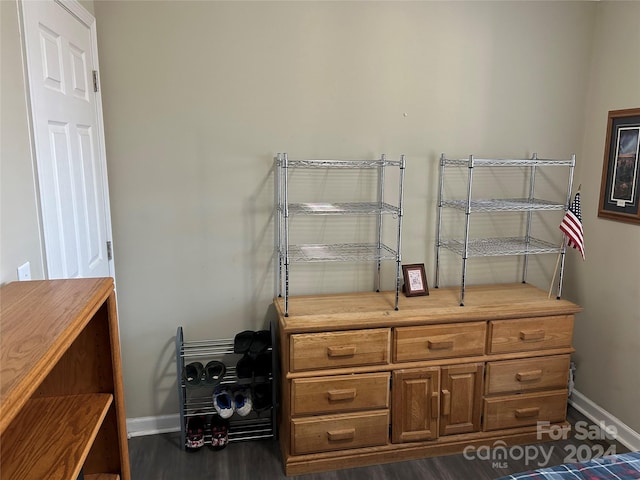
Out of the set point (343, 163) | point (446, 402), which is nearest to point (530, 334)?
point (446, 402)

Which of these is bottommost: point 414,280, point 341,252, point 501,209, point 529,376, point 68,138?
point 529,376

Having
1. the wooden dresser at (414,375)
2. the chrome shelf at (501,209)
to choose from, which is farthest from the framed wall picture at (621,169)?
the wooden dresser at (414,375)

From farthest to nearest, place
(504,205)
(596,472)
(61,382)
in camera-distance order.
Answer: (504,205) < (596,472) < (61,382)

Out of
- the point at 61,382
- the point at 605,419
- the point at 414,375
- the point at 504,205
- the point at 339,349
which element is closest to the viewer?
the point at 61,382

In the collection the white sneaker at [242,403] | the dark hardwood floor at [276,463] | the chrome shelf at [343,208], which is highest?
the chrome shelf at [343,208]

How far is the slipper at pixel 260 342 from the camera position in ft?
8.44

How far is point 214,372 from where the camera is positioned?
103 inches

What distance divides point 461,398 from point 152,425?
1752 mm

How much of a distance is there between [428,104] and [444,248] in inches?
33.7

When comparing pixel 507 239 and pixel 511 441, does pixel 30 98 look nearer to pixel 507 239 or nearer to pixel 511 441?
pixel 507 239

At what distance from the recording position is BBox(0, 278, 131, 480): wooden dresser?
0.98 m

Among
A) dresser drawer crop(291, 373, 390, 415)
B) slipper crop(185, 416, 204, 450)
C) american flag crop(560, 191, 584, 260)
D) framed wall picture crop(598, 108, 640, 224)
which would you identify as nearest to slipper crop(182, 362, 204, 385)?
slipper crop(185, 416, 204, 450)

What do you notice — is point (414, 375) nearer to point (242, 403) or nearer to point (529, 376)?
point (529, 376)

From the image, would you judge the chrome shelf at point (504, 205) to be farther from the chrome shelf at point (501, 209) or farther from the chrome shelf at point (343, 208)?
the chrome shelf at point (343, 208)
